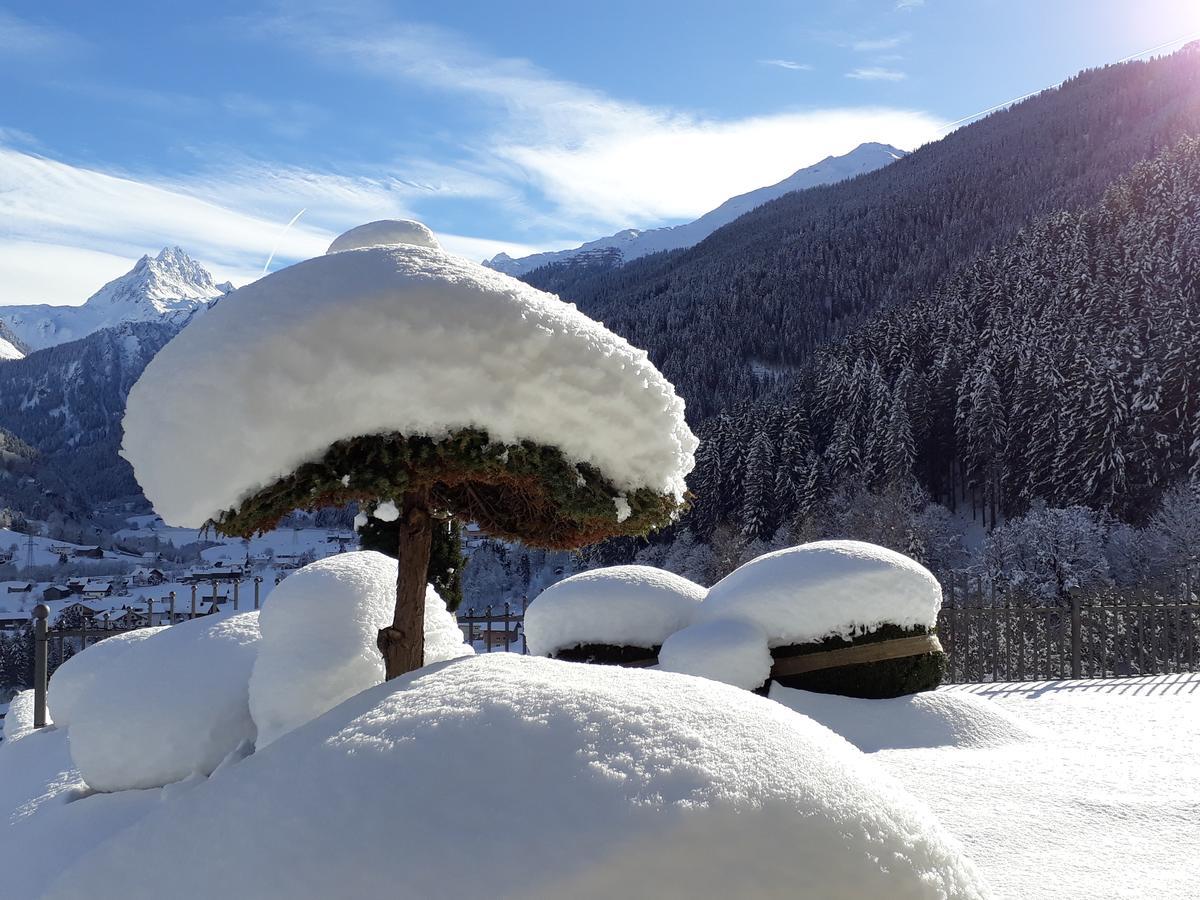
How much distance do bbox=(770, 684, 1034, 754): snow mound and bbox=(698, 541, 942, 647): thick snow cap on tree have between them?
25.2 inches

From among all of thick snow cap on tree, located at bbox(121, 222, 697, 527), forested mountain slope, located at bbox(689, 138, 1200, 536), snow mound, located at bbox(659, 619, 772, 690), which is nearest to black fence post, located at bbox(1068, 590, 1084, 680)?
snow mound, located at bbox(659, 619, 772, 690)

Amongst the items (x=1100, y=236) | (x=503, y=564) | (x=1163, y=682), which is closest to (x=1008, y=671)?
(x=1163, y=682)

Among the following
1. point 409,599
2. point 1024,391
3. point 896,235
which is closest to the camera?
point 409,599

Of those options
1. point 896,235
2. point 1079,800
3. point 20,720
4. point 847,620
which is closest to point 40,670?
point 20,720

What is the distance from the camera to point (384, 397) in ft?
9.10

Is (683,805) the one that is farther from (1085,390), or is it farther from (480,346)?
(1085,390)

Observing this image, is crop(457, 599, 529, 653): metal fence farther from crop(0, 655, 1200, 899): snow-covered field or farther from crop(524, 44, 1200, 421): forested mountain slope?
crop(524, 44, 1200, 421): forested mountain slope

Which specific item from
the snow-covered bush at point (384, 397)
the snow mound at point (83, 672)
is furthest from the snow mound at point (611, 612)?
the snow-covered bush at point (384, 397)

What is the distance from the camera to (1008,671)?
13.1 m

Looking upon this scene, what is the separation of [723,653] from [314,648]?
4.96 m

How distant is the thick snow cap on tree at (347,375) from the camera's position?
107 inches

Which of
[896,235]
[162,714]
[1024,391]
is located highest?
[896,235]

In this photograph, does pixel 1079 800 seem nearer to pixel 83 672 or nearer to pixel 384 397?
pixel 384 397

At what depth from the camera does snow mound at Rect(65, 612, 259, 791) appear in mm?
5637
